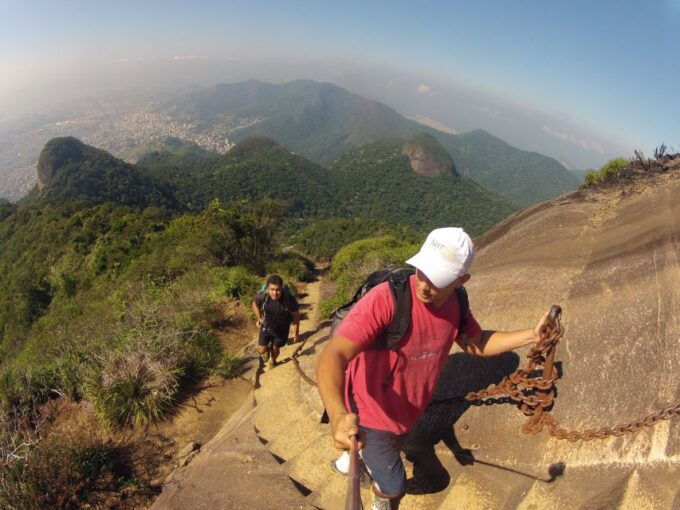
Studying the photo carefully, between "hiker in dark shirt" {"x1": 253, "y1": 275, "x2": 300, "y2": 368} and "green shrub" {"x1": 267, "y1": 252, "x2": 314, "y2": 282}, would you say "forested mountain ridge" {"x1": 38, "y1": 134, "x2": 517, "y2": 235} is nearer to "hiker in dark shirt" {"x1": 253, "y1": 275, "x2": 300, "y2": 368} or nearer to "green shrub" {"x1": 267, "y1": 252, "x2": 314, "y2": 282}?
"green shrub" {"x1": 267, "y1": 252, "x2": 314, "y2": 282}

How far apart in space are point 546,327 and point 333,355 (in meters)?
1.61

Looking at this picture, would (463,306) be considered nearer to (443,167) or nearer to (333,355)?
(333,355)

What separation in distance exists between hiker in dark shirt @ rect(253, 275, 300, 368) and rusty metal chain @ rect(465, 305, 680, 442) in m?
3.46

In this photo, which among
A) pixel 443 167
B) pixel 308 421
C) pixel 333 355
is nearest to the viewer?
pixel 333 355

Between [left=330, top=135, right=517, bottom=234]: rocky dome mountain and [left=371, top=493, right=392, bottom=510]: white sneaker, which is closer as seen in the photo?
[left=371, top=493, right=392, bottom=510]: white sneaker

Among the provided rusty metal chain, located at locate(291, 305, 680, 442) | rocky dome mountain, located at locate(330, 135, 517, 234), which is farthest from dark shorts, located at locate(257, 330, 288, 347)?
rocky dome mountain, located at locate(330, 135, 517, 234)

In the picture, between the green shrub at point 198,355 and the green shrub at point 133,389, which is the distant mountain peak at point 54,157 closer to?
the green shrub at point 198,355

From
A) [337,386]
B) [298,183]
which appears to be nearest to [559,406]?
[337,386]

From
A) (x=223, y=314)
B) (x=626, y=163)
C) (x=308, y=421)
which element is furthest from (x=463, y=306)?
(x=223, y=314)

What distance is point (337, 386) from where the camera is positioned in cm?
215

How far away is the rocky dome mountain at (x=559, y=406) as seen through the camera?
292 centimetres

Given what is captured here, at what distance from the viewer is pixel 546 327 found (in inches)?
110

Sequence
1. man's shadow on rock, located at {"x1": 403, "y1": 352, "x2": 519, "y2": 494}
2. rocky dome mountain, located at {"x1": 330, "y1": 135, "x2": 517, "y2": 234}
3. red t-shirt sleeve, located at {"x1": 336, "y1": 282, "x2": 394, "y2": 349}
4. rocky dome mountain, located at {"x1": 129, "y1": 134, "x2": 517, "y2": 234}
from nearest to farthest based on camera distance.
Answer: red t-shirt sleeve, located at {"x1": 336, "y1": 282, "x2": 394, "y2": 349}
man's shadow on rock, located at {"x1": 403, "y1": 352, "x2": 519, "y2": 494}
rocky dome mountain, located at {"x1": 129, "y1": 134, "x2": 517, "y2": 234}
rocky dome mountain, located at {"x1": 330, "y1": 135, "x2": 517, "y2": 234}

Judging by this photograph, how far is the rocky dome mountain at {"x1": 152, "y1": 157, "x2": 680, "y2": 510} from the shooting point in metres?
2.92
